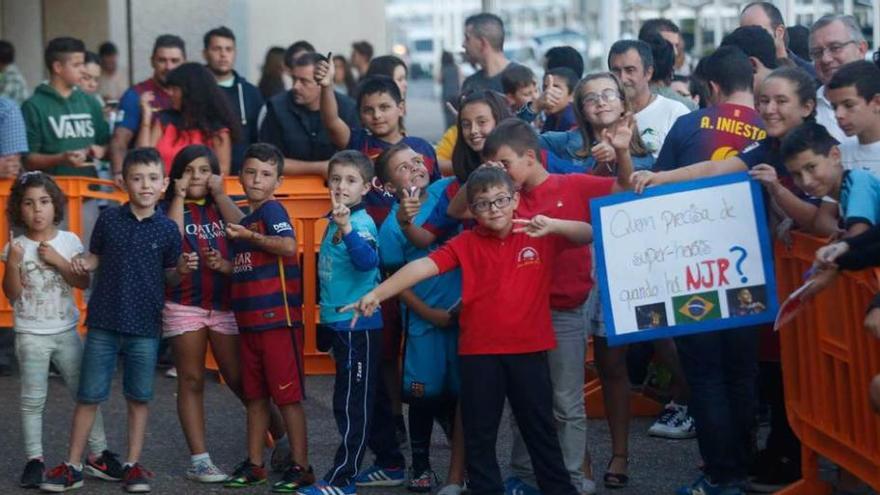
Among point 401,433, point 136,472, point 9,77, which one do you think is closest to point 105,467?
point 136,472

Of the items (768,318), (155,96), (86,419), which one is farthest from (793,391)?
(155,96)

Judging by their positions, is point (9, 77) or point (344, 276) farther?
point (9, 77)

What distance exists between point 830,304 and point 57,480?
3545mm

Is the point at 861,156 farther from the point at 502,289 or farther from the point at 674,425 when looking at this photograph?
the point at 674,425

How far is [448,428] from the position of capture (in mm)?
7688

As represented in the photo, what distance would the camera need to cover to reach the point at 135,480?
7.49 metres

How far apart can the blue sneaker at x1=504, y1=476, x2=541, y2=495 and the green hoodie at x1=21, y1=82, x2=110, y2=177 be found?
4.70m

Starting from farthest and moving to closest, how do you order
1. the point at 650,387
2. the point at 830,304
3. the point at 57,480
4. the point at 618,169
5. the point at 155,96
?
the point at 155,96 → the point at 650,387 → the point at 57,480 → the point at 618,169 → the point at 830,304

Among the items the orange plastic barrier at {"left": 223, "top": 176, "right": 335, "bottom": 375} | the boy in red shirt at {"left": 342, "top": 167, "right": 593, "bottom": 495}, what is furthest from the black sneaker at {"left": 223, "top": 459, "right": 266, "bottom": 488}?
the orange plastic barrier at {"left": 223, "top": 176, "right": 335, "bottom": 375}

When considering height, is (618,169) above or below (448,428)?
above

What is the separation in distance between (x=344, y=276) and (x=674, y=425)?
2.14 metres

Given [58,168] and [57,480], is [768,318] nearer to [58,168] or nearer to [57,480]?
[57,480]

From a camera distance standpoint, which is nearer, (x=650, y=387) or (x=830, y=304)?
(x=830, y=304)

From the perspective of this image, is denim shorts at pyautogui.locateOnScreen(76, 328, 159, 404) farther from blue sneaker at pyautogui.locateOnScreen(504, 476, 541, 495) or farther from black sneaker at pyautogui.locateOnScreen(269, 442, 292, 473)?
blue sneaker at pyautogui.locateOnScreen(504, 476, 541, 495)
